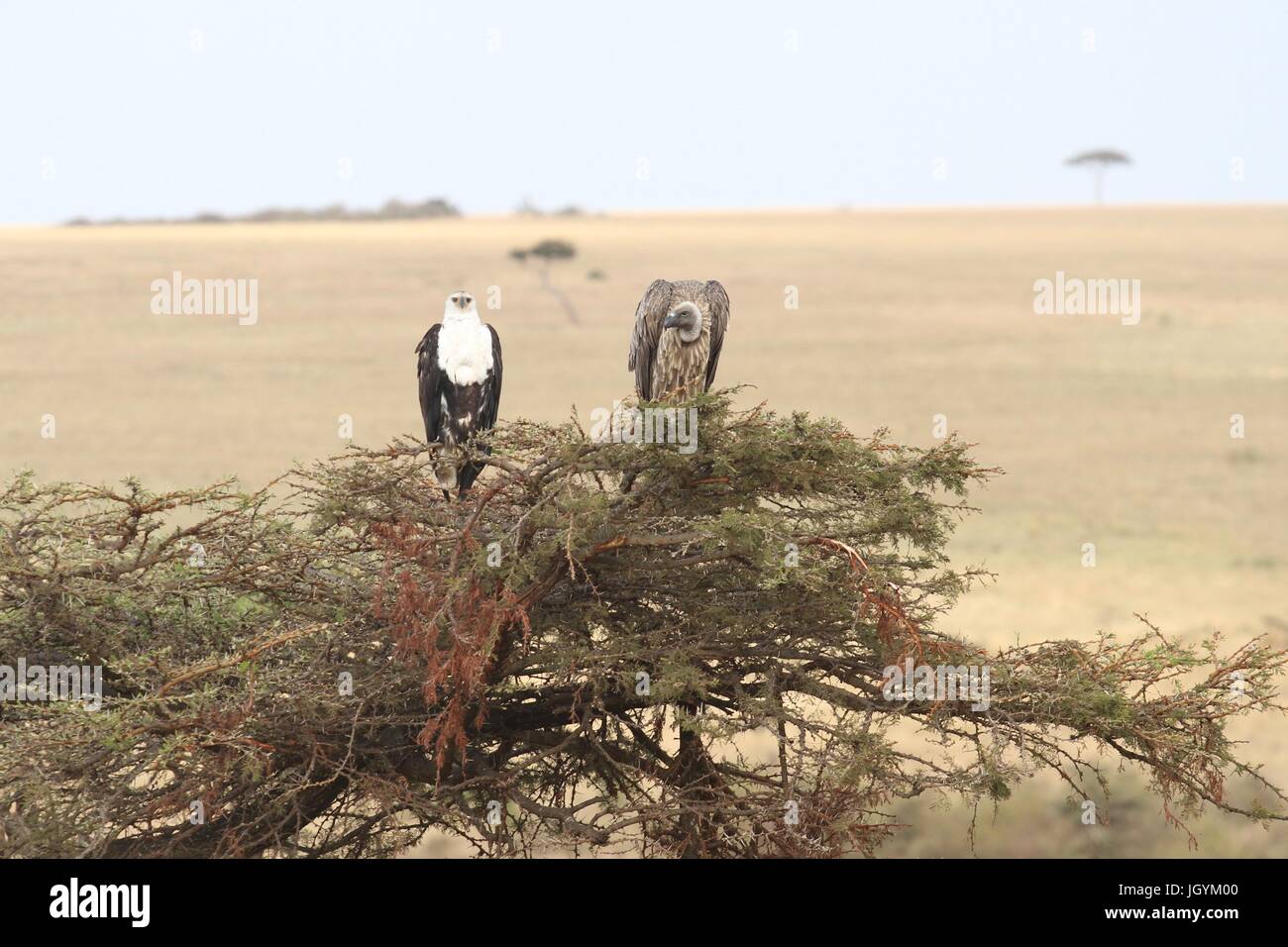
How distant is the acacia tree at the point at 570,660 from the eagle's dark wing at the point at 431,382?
191 centimetres

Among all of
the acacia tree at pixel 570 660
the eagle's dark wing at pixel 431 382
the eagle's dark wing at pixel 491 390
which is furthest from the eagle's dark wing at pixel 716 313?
the acacia tree at pixel 570 660

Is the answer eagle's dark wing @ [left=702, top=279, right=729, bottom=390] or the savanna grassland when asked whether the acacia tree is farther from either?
the savanna grassland

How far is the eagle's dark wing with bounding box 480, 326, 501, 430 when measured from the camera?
410 inches

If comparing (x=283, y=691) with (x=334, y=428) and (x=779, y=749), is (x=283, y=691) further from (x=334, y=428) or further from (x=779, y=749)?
(x=334, y=428)

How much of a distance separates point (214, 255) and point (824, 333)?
3109 cm

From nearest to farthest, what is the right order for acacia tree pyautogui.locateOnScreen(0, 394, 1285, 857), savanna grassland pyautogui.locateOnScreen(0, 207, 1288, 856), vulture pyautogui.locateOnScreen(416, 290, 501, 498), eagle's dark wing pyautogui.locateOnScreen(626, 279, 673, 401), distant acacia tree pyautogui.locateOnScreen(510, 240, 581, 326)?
acacia tree pyautogui.locateOnScreen(0, 394, 1285, 857), vulture pyautogui.locateOnScreen(416, 290, 501, 498), eagle's dark wing pyautogui.locateOnScreen(626, 279, 673, 401), savanna grassland pyautogui.locateOnScreen(0, 207, 1288, 856), distant acacia tree pyautogui.locateOnScreen(510, 240, 581, 326)

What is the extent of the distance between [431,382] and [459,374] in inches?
8.5

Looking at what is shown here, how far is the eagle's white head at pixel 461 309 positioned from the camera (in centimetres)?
1052

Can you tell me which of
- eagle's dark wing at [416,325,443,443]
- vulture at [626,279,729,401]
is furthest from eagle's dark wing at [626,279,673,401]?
eagle's dark wing at [416,325,443,443]

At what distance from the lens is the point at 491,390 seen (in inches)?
414

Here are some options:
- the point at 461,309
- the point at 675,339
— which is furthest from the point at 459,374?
the point at 675,339

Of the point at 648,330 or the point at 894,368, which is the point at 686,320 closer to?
the point at 648,330

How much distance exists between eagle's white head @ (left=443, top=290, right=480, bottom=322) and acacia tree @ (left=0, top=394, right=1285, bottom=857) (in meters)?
2.27

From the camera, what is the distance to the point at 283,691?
316 inches
